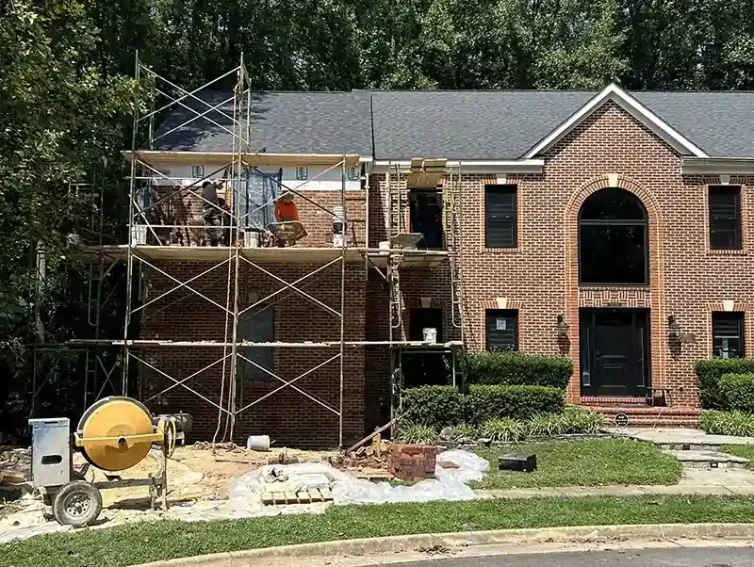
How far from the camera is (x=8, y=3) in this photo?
1360 cm

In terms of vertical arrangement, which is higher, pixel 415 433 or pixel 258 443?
pixel 415 433

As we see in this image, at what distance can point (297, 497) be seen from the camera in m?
10.2

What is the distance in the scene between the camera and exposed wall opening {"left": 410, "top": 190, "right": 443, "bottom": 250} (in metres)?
18.7

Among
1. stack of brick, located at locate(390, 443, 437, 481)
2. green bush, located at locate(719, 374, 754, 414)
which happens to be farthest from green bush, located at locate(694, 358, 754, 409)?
stack of brick, located at locate(390, 443, 437, 481)

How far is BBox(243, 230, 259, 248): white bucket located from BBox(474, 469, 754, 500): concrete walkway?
6.69 meters

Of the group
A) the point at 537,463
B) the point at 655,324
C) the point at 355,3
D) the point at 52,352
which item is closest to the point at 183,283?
the point at 52,352

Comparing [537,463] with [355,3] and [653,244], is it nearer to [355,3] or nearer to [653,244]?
[653,244]

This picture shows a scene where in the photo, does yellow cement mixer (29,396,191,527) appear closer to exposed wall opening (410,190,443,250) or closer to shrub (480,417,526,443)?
shrub (480,417,526,443)

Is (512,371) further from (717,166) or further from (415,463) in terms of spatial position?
(717,166)

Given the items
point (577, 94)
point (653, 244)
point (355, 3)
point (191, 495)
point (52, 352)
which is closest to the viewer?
point (191, 495)

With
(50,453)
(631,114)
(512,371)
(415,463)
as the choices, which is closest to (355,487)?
(415,463)

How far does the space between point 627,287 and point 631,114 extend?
13.8 ft

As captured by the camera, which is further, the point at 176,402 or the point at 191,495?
the point at 176,402

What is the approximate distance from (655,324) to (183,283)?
425 inches
